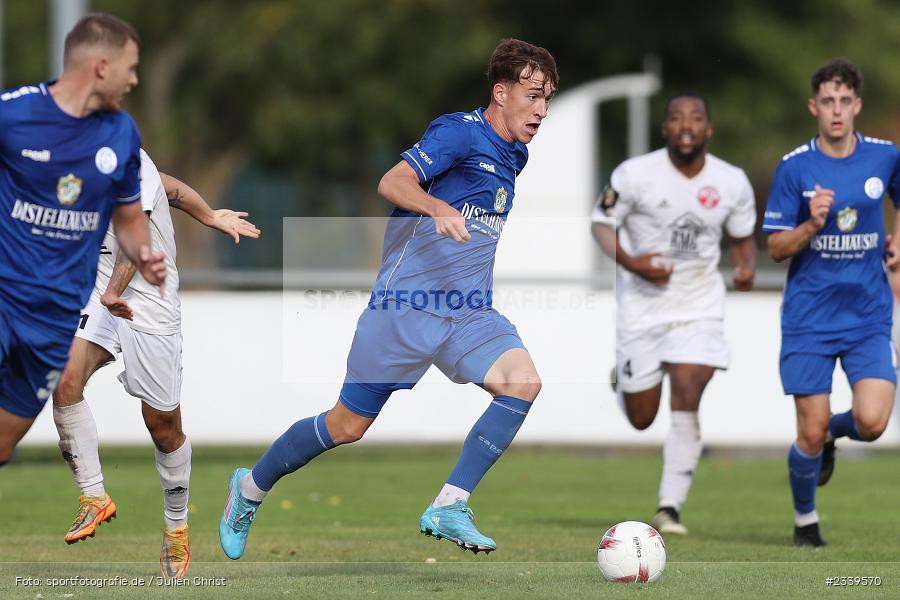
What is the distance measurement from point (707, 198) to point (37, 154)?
5.34 meters

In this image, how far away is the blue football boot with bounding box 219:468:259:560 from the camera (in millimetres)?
8211

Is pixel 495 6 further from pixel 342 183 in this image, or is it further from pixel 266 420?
pixel 266 420

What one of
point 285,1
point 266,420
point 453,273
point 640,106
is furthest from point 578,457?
point 285,1

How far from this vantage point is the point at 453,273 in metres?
8.05

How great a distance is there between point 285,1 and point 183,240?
16.4 ft

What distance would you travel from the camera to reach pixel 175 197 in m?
8.48

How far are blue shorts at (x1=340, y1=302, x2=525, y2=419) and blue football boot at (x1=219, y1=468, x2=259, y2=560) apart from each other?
789 millimetres

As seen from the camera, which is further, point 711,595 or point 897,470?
point 897,470

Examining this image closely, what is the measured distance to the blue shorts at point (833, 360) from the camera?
378 inches

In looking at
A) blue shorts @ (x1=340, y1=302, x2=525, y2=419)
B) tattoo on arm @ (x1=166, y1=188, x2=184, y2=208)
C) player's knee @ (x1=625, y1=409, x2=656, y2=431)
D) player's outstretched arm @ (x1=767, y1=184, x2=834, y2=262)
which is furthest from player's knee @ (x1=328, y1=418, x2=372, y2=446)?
player's knee @ (x1=625, y1=409, x2=656, y2=431)

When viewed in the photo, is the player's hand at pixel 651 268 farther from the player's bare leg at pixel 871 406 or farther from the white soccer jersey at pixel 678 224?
the player's bare leg at pixel 871 406

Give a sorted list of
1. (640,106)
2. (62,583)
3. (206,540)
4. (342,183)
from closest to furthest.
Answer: (62,583), (206,540), (640,106), (342,183)

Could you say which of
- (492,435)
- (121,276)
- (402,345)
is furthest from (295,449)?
(121,276)

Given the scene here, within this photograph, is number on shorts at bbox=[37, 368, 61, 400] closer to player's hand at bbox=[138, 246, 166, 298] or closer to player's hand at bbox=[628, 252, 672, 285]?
player's hand at bbox=[138, 246, 166, 298]
